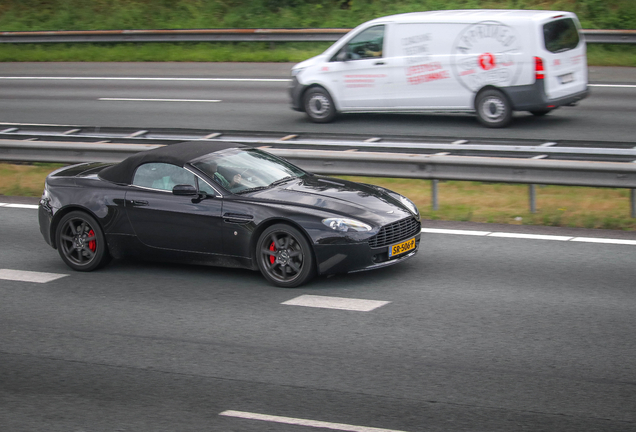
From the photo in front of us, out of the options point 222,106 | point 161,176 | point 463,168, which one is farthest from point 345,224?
point 222,106

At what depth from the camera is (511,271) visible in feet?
27.6

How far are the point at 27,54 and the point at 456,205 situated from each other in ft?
68.7

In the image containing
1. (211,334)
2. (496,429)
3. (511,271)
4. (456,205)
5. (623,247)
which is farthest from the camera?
(456,205)

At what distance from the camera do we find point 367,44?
635 inches

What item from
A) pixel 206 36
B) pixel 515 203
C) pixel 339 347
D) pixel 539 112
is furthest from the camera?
pixel 206 36

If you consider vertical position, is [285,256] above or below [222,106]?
below

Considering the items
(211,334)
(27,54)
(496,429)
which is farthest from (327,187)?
(27,54)

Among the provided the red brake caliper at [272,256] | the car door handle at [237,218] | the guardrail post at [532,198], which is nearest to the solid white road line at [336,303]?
the red brake caliper at [272,256]

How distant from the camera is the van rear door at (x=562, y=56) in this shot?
48.0 feet

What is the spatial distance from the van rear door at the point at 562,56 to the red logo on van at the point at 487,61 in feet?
2.72

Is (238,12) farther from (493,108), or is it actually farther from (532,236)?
(532,236)

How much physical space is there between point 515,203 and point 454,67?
182 inches

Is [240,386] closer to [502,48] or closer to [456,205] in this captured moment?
[456,205]

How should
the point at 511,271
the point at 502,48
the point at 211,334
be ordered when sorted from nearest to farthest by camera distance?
the point at 211,334 < the point at 511,271 < the point at 502,48
